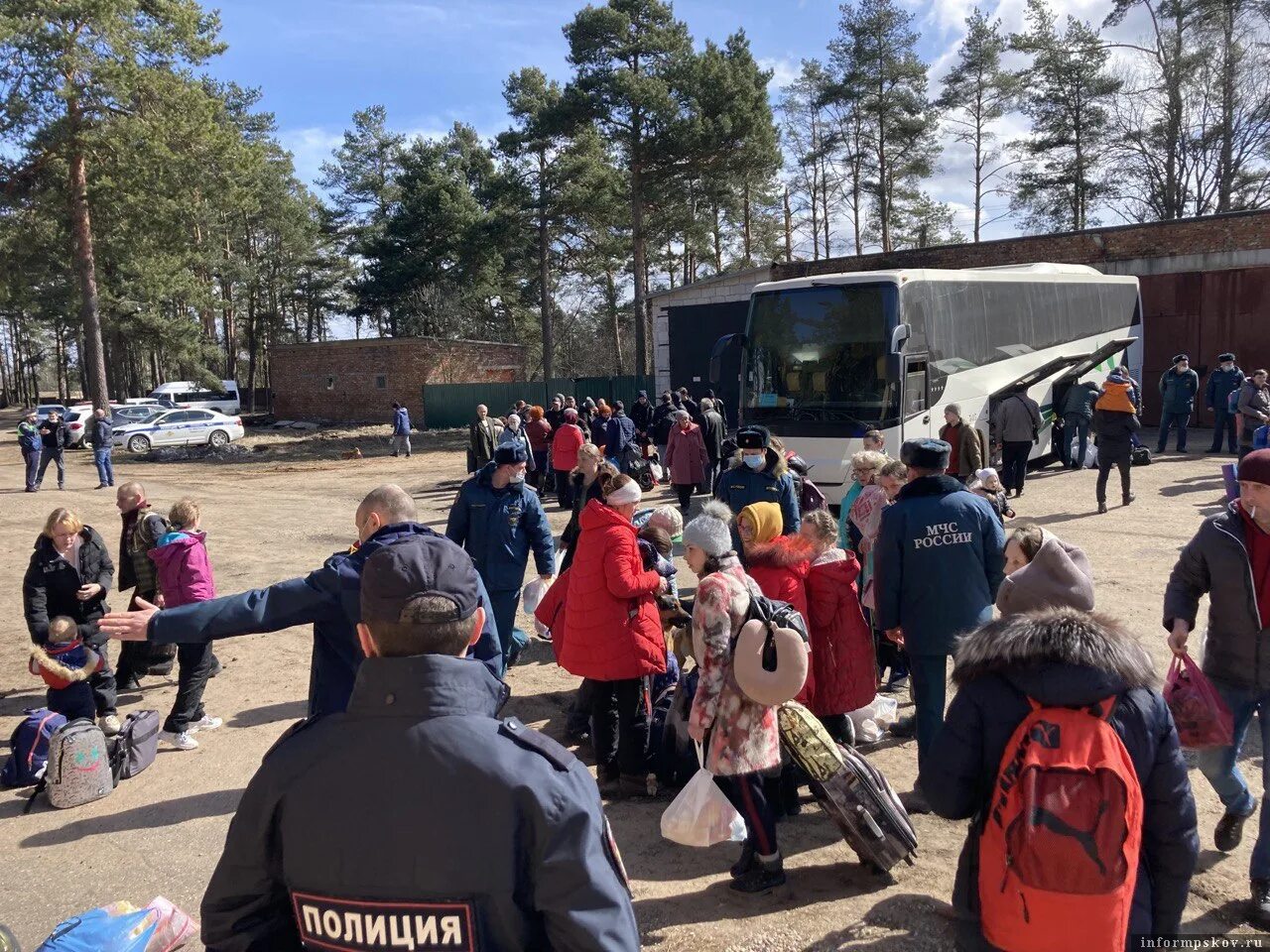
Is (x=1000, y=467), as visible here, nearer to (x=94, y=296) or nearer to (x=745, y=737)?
(x=745, y=737)

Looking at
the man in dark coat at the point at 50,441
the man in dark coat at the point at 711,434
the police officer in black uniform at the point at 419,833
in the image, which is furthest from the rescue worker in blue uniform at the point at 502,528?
the man in dark coat at the point at 50,441

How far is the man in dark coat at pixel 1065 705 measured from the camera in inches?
93.7

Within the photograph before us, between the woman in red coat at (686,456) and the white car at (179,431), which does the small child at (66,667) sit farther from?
the white car at (179,431)

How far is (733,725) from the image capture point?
391 cm

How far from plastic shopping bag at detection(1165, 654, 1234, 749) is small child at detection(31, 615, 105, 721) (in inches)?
236

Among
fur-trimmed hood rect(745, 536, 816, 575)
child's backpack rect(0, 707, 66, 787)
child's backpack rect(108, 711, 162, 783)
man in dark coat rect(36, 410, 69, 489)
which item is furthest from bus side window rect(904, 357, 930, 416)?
man in dark coat rect(36, 410, 69, 489)

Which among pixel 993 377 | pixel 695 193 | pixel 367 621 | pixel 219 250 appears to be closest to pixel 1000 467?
pixel 993 377

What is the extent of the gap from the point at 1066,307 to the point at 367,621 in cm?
1936

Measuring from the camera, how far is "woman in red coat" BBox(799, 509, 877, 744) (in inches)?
190

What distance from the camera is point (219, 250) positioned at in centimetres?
4769

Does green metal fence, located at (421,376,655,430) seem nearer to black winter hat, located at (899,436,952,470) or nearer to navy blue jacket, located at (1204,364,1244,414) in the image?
navy blue jacket, located at (1204,364,1244,414)

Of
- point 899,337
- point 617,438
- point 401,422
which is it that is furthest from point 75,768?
point 401,422

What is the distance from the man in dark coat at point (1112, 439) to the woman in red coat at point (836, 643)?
8.88 meters

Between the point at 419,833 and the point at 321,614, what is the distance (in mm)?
2183
